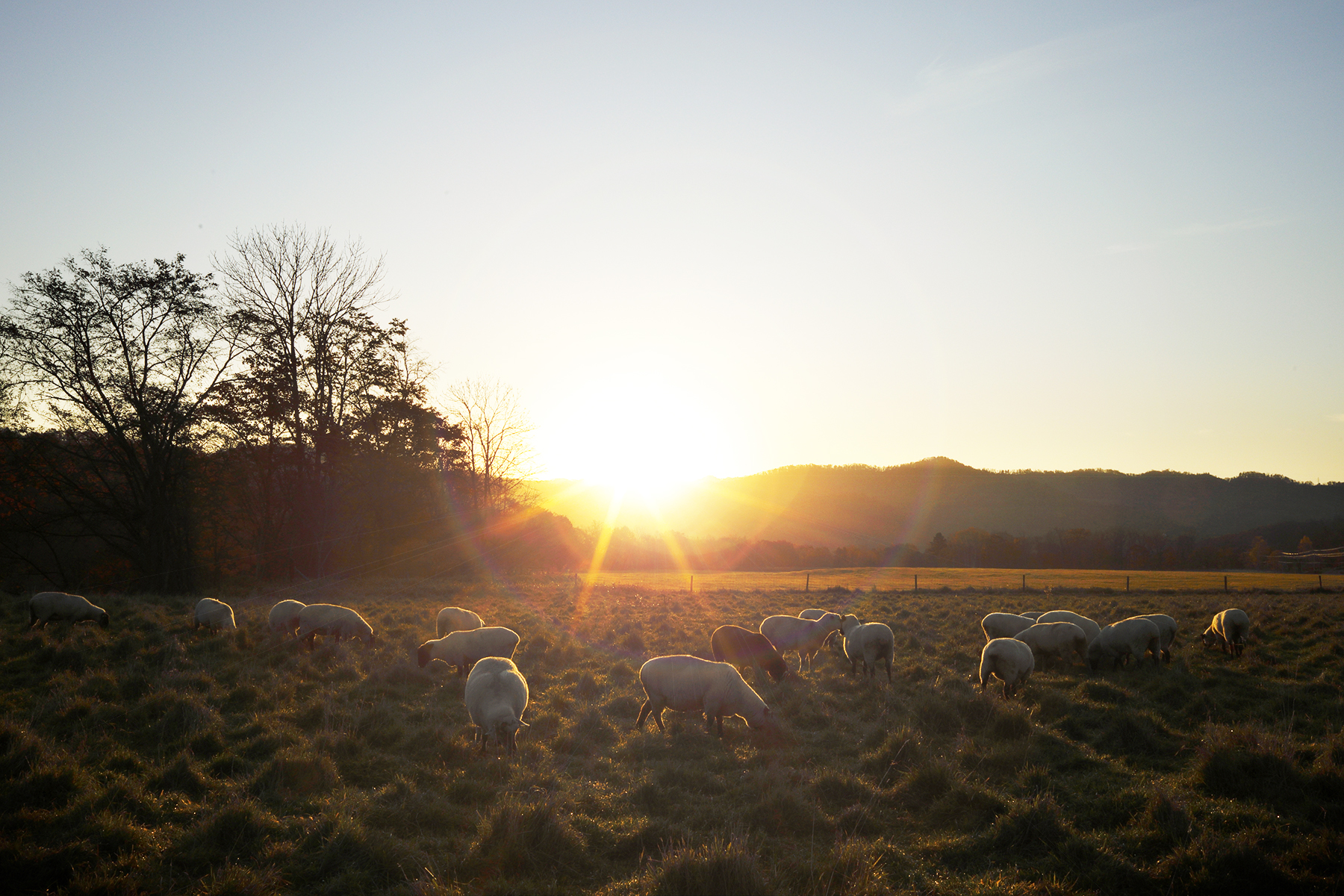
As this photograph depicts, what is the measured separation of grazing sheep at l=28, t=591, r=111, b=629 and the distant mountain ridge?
70274 mm

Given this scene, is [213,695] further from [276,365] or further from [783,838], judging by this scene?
[276,365]

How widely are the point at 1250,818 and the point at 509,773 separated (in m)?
7.63

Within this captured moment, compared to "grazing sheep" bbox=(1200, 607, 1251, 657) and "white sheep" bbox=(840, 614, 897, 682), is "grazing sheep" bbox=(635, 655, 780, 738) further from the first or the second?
"grazing sheep" bbox=(1200, 607, 1251, 657)

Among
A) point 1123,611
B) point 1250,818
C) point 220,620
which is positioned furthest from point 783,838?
point 1123,611

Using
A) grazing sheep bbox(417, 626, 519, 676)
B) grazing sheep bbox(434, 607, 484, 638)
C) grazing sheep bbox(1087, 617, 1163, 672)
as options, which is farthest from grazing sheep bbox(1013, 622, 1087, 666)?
grazing sheep bbox(434, 607, 484, 638)

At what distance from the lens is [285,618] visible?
15.2 meters

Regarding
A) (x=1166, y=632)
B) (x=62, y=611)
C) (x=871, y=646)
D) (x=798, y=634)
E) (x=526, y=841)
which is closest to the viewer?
(x=526, y=841)

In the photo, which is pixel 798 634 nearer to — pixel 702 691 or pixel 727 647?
pixel 727 647

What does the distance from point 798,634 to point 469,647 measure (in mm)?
7909

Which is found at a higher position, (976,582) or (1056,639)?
(1056,639)

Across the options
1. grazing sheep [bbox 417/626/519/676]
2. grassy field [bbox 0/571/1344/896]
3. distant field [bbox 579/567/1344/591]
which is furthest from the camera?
distant field [bbox 579/567/1344/591]

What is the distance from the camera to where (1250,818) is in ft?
19.2

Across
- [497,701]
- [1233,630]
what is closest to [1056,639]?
[1233,630]

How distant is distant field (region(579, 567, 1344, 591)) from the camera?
40.2m
